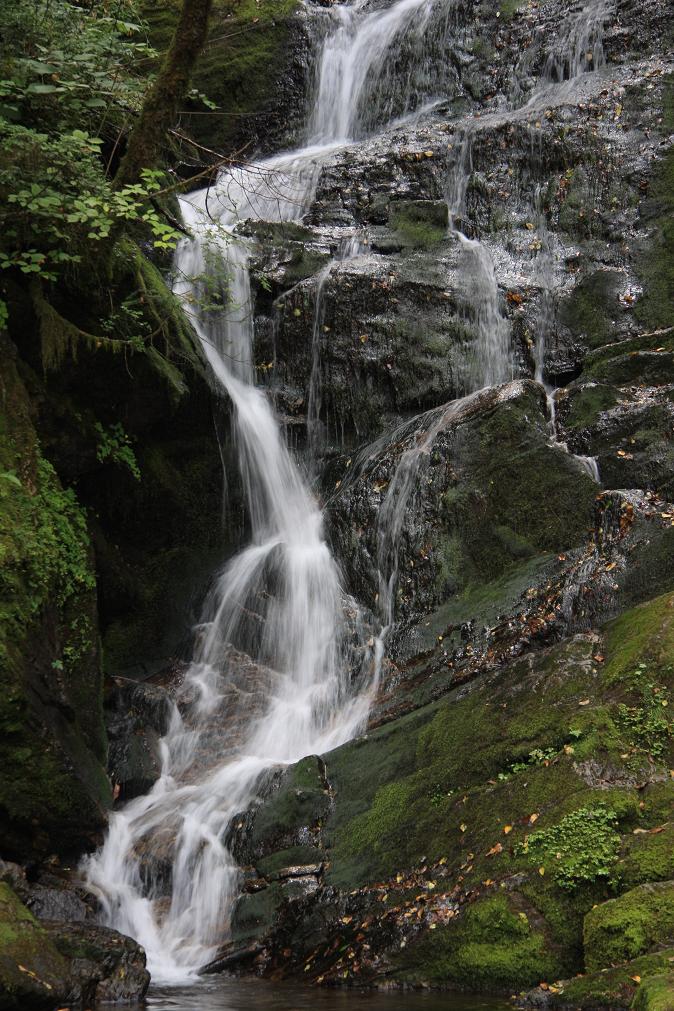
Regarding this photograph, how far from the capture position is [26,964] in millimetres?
4793

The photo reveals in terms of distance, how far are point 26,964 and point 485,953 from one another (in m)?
2.46

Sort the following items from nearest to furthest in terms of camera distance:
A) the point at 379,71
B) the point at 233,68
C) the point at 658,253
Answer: the point at 658,253, the point at 379,71, the point at 233,68

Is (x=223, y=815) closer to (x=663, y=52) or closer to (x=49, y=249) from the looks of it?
(x=49, y=249)

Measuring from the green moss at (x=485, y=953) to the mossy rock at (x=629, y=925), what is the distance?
31 centimetres

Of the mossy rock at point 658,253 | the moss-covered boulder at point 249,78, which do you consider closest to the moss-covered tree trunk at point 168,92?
the mossy rock at point 658,253

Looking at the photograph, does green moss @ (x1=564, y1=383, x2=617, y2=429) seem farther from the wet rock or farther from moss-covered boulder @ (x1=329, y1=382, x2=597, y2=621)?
the wet rock

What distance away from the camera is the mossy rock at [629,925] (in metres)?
4.32

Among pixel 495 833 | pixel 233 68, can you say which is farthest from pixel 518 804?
pixel 233 68

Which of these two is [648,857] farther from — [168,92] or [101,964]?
[168,92]

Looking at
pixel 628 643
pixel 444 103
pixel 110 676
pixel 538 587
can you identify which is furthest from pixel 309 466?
pixel 444 103

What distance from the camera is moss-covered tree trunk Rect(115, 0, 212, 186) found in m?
7.00

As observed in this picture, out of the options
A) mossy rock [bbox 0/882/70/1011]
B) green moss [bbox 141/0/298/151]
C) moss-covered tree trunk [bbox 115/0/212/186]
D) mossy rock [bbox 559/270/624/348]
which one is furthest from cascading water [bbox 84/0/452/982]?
green moss [bbox 141/0/298/151]

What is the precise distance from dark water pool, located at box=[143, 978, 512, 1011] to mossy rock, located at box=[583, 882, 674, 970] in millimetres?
535

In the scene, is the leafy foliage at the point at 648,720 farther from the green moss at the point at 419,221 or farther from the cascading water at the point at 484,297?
the green moss at the point at 419,221
